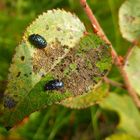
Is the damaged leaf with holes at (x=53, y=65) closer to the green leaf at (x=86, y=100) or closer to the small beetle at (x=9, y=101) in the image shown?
the small beetle at (x=9, y=101)

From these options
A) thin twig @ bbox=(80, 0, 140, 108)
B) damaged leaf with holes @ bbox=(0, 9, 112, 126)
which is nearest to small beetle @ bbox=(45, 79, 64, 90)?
damaged leaf with holes @ bbox=(0, 9, 112, 126)

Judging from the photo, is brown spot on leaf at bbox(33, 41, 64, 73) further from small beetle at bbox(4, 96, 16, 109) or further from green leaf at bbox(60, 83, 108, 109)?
green leaf at bbox(60, 83, 108, 109)

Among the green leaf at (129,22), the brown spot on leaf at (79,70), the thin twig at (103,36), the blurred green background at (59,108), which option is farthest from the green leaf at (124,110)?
the brown spot on leaf at (79,70)

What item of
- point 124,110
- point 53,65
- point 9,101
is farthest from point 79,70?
point 124,110

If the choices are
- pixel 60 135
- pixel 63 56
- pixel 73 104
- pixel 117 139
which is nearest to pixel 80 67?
pixel 63 56

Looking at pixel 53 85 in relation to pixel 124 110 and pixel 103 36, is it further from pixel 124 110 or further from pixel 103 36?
pixel 124 110

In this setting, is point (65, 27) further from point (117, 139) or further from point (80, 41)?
point (117, 139)

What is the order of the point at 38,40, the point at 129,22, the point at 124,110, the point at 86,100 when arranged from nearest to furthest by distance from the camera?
1. the point at 38,40
2. the point at 129,22
3. the point at 86,100
4. the point at 124,110
